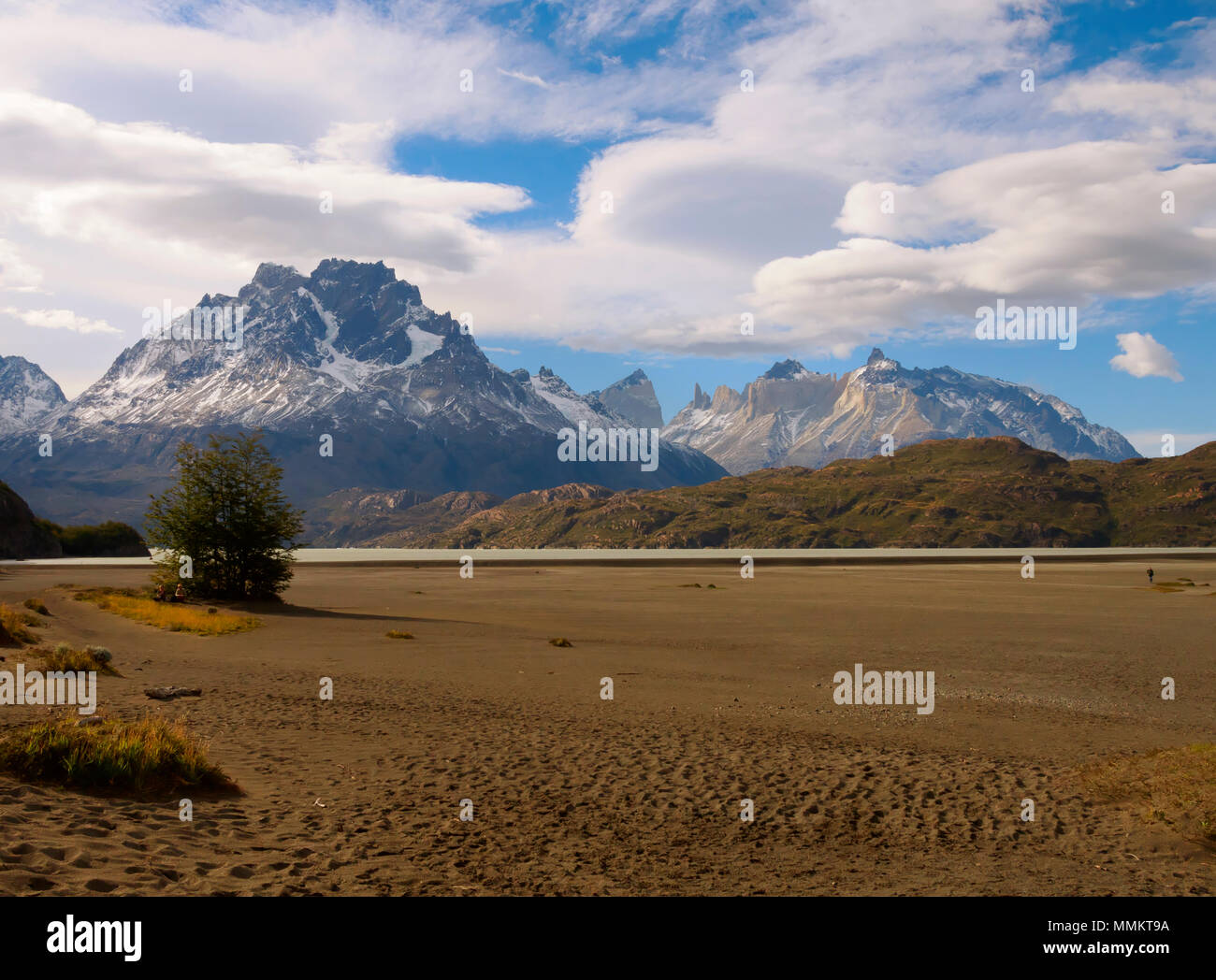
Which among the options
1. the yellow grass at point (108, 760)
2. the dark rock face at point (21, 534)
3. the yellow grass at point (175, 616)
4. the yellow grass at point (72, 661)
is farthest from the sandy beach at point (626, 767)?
the dark rock face at point (21, 534)

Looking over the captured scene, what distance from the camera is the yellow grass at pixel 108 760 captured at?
11.8 metres

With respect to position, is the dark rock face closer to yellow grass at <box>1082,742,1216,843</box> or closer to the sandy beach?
the sandy beach

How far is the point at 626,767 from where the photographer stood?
15.2 metres

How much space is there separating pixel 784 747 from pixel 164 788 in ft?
38.3

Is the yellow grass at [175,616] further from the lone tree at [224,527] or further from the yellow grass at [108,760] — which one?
the yellow grass at [108,760]

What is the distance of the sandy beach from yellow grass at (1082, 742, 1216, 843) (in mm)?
403

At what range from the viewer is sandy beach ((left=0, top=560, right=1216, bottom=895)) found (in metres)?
9.85

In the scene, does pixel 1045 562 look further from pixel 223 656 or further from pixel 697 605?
pixel 223 656

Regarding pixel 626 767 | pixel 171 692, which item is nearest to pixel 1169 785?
pixel 626 767

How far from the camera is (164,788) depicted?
1202cm

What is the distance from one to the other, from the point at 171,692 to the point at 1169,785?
21491 mm

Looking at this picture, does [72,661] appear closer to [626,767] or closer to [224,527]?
[626,767]

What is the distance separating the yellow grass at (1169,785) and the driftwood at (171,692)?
2045 centimetres
